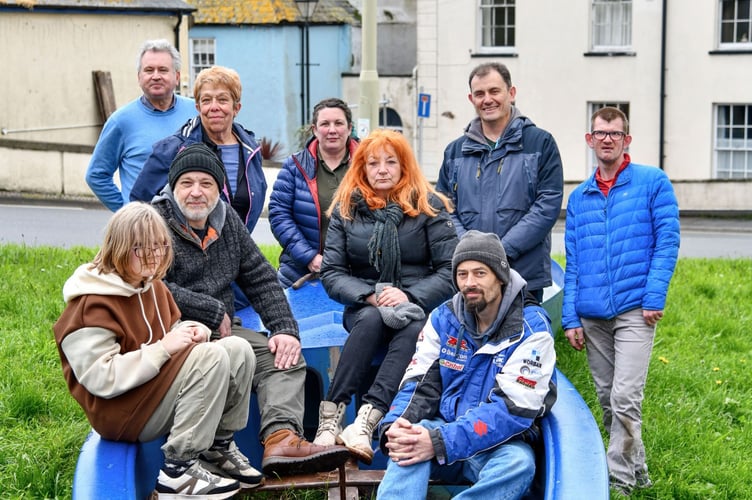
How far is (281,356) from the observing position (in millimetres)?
5227

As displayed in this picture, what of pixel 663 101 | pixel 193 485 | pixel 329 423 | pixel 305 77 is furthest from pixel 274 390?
pixel 305 77

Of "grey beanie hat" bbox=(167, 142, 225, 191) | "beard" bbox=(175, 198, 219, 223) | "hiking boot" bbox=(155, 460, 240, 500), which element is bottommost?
"hiking boot" bbox=(155, 460, 240, 500)

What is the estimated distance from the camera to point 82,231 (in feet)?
53.2

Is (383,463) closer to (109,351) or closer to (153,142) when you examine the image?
(109,351)

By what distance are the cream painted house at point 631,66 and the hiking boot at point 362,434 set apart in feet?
79.1

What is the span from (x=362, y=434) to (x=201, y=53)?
31258mm

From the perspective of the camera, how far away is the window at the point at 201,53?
3475 centimetres

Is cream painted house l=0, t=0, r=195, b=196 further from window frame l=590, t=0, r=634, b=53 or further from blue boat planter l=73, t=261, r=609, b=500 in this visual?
blue boat planter l=73, t=261, r=609, b=500

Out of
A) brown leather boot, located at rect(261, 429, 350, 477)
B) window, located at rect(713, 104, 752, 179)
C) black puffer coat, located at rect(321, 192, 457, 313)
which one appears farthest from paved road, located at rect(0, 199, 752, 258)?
brown leather boot, located at rect(261, 429, 350, 477)

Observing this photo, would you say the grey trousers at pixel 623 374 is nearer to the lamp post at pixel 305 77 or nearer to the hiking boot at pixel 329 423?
the hiking boot at pixel 329 423

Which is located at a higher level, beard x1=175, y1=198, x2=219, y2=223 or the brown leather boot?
beard x1=175, y1=198, x2=219, y2=223

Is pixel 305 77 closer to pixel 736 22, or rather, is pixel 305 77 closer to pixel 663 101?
pixel 663 101

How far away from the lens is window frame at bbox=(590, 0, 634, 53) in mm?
28531

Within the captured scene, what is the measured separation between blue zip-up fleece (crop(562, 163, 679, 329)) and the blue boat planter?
0.50 metres
